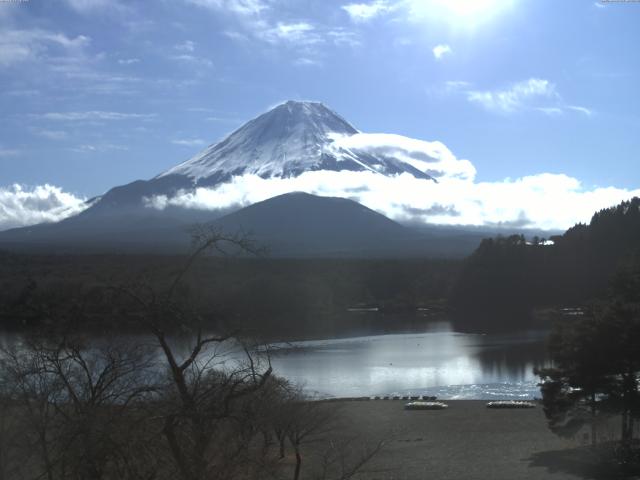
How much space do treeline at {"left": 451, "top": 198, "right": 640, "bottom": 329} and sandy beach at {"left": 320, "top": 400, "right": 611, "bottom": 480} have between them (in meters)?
31.8

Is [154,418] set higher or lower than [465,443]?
higher

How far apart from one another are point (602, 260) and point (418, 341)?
22.8 meters

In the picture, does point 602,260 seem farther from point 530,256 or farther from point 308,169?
point 308,169

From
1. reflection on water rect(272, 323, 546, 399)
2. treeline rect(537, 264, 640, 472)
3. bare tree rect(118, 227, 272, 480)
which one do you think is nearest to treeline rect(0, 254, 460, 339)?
reflection on water rect(272, 323, 546, 399)

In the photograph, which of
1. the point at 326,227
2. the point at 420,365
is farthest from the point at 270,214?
the point at 420,365

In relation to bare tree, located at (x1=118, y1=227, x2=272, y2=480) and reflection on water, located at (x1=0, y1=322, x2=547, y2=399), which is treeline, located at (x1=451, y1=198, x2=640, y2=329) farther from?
bare tree, located at (x1=118, y1=227, x2=272, y2=480)

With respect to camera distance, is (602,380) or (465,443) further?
Result: (465,443)

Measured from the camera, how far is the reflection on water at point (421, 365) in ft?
73.5

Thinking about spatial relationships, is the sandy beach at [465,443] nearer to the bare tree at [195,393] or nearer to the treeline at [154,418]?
the treeline at [154,418]

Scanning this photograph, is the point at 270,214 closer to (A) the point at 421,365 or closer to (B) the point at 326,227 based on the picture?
(B) the point at 326,227

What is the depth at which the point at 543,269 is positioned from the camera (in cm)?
5547

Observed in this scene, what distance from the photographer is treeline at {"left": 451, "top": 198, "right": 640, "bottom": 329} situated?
51.8 m

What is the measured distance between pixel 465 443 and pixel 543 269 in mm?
43017

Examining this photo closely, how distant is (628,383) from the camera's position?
11.5 metres
